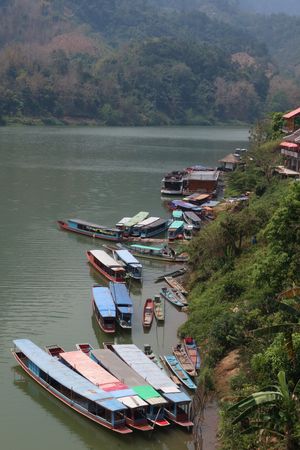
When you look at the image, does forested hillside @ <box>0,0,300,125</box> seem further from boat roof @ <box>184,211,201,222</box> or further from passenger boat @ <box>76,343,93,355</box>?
passenger boat @ <box>76,343,93,355</box>

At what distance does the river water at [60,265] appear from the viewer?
582 inches

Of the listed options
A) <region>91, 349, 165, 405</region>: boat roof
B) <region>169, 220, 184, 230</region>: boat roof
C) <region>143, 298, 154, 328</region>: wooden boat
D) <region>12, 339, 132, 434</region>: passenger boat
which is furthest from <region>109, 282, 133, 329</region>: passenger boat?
<region>169, 220, 184, 230</region>: boat roof

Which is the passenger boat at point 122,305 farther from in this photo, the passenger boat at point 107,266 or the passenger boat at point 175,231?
the passenger boat at point 175,231

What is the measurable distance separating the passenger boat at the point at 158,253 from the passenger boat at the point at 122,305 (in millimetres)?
5420

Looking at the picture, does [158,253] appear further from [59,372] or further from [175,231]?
[59,372]

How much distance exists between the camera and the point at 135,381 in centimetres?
1545

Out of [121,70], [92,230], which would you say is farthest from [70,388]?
[121,70]

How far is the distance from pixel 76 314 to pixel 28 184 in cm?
2585

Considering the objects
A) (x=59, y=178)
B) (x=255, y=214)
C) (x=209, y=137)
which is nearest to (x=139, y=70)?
(x=209, y=137)

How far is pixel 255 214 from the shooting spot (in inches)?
933

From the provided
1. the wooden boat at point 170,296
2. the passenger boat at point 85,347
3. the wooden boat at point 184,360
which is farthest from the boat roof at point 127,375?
the wooden boat at point 170,296

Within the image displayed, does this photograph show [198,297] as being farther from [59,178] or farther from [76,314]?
[59,178]

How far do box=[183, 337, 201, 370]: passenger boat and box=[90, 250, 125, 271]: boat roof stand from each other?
22.4ft

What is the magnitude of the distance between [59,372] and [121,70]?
A: 11307 centimetres
